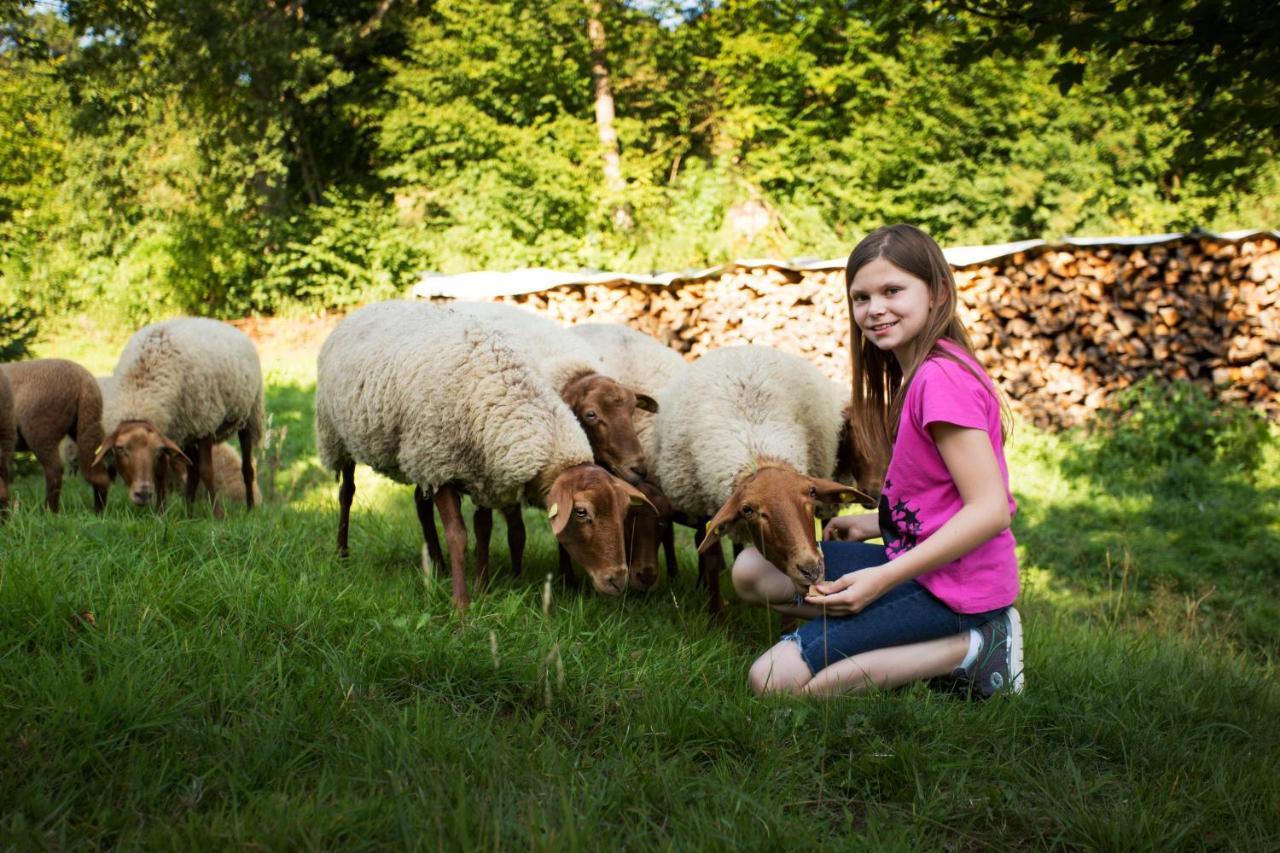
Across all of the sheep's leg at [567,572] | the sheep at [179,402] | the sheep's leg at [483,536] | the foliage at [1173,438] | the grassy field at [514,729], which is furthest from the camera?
the foliage at [1173,438]

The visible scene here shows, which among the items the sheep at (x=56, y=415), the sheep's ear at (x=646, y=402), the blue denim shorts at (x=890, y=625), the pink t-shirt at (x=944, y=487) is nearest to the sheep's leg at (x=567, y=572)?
the sheep's ear at (x=646, y=402)

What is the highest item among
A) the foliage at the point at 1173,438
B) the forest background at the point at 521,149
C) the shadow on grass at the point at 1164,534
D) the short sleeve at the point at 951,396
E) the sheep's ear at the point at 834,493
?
the forest background at the point at 521,149

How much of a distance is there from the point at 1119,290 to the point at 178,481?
29.8 feet

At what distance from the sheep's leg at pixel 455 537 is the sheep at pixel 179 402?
2.60 metres

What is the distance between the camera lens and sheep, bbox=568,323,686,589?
3.93 meters

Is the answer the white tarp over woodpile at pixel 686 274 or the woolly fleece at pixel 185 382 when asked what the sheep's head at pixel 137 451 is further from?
the white tarp over woodpile at pixel 686 274

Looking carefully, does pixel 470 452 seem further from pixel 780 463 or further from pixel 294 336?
pixel 294 336

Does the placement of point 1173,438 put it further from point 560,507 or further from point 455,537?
point 455,537

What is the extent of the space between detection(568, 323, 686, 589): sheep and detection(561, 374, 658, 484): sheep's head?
0.10m

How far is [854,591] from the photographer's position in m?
2.59

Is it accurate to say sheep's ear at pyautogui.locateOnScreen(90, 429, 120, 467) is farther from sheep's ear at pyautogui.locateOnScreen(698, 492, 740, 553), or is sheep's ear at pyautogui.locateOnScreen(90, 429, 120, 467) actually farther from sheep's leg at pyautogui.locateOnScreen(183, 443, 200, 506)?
sheep's ear at pyautogui.locateOnScreen(698, 492, 740, 553)

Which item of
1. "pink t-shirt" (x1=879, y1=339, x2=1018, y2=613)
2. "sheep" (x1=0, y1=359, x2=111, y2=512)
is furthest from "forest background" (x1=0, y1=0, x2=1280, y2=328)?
"pink t-shirt" (x1=879, y1=339, x2=1018, y2=613)

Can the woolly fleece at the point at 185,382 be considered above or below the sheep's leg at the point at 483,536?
above

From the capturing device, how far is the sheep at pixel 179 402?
576 cm
